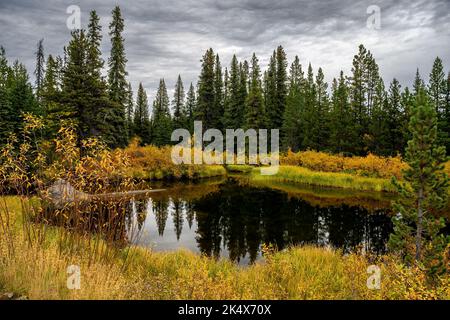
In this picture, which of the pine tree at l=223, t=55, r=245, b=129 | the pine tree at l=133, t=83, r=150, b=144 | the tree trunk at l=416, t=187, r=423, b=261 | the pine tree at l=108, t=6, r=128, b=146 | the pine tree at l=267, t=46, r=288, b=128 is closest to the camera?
the tree trunk at l=416, t=187, r=423, b=261

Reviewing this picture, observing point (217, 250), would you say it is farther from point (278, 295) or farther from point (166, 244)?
point (278, 295)

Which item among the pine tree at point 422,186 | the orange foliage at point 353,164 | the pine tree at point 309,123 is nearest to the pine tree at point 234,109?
the pine tree at point 309,123

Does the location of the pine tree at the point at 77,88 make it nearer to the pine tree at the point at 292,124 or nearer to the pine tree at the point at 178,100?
the pine tree at the point at 292,124

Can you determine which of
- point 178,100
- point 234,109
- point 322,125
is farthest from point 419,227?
point 178,100

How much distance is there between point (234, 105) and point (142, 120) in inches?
616

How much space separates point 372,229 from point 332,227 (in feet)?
6.05

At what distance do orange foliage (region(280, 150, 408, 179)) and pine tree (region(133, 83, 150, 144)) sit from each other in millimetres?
25723

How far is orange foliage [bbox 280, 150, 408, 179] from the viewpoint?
93.4 feet

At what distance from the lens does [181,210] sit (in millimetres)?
19500

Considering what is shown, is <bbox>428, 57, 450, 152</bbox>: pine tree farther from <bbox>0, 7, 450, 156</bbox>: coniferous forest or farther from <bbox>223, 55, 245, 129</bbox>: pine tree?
<bbox>223, 55, 245, 129</bbox>: pine tree

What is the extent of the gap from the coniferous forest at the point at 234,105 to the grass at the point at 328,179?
25.7 feet

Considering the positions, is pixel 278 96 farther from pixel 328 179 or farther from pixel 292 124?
pixel 328 179

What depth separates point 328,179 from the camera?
30.3 m

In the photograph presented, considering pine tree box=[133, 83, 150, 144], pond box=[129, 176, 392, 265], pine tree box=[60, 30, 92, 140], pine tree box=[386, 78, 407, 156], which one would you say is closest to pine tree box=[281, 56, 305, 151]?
pine tree box=[386, 78, 407, 156]
